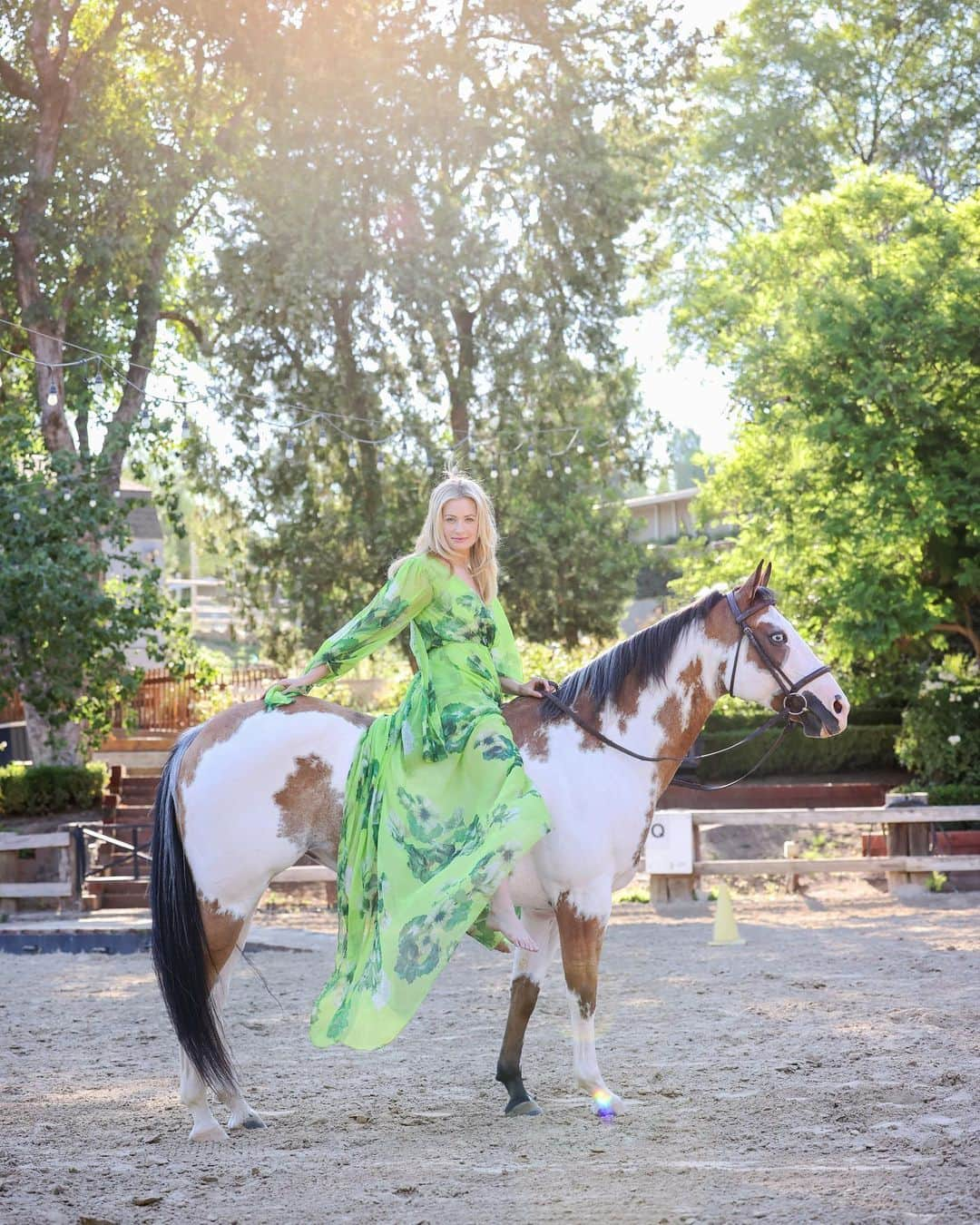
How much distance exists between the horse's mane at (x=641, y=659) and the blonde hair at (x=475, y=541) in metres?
0.56

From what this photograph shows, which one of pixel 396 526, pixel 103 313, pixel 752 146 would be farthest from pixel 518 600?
pixel 752 146

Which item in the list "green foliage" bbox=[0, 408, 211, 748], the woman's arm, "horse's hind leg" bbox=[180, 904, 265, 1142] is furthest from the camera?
"green foliage" bbox=[0, 408, 211, 748]

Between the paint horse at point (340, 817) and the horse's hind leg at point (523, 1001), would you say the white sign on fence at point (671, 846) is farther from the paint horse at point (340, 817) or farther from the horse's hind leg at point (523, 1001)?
the paint horse at point (340, 817)

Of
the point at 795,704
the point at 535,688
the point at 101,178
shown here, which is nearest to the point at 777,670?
the point at 795,704

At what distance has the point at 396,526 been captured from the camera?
18625 millimetres

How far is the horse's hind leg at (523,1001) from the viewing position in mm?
5012

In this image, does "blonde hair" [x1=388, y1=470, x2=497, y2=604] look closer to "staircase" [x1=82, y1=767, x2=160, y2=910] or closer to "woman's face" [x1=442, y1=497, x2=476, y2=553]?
"woman's face" [x1=442, y1=497, x2=476, y2=553]

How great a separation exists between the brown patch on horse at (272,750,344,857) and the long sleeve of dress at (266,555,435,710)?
0.89 feet

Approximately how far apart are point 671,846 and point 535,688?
285 inches

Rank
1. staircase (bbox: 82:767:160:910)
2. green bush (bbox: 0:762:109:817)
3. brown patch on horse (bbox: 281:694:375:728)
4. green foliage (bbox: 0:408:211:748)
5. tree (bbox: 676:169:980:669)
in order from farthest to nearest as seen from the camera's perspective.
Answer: green bush (bbox: 0:762:109:817), tree (bbox: 676:169:980:669), green foliage (bbox: 0:408:211:748), staircase (bbox: 82:767:160:910), brown patch on horse (bbox: 281:694:375:728)

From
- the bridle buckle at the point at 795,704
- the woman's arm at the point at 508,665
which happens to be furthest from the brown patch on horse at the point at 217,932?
the bridle buckle at the point at 795,704

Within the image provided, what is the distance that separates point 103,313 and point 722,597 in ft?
49.9


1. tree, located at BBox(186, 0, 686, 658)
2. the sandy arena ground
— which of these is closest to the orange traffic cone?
the sandy arena ground

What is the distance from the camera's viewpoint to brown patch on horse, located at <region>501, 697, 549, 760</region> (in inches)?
202
